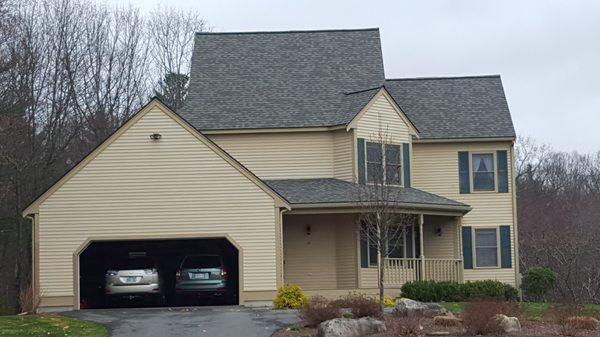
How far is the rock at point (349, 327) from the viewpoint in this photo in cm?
2083

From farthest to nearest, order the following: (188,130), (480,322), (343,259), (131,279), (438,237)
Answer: (438,237) < (343,259) < (188,130) < (131,279) < (480,322)

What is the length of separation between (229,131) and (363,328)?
53.3 ft

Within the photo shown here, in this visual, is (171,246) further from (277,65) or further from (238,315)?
(238,315)

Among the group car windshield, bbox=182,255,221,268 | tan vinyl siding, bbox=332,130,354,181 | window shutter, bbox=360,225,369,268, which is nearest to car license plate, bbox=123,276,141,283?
car windshield, bbox=182,255,221,268

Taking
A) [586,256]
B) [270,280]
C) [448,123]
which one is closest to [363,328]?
[270,280]

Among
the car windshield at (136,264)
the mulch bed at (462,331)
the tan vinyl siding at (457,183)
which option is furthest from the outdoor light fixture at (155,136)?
the tan vinyl siding at (457,183)

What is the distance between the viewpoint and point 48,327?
2378cm

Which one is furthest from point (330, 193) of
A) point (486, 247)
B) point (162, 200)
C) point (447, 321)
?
point (447, 321)

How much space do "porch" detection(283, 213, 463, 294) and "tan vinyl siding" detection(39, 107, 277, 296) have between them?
14.1ft

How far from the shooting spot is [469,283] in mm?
34219

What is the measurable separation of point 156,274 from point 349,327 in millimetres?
11080

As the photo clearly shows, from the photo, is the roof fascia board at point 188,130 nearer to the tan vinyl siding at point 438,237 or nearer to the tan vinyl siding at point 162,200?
the tan vinyl siding at point 162,200

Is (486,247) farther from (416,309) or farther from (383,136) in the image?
(416,309)

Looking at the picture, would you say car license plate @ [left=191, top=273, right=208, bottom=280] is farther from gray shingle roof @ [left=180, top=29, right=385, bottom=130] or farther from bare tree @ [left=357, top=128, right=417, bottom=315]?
gray shingle roof @ [left=180, top=29, right=385, bottom=130]
